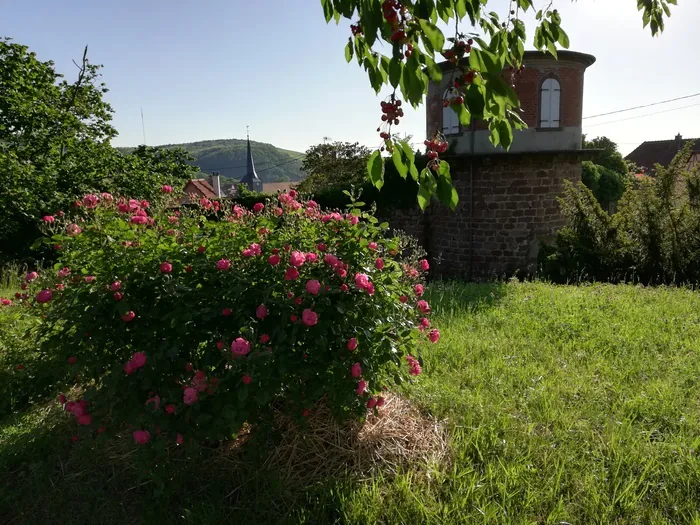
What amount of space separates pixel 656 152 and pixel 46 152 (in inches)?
1670

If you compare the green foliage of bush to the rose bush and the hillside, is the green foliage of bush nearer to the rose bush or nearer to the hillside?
the rose bush

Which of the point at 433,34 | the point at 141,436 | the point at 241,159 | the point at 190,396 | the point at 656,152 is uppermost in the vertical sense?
the point at 241,159

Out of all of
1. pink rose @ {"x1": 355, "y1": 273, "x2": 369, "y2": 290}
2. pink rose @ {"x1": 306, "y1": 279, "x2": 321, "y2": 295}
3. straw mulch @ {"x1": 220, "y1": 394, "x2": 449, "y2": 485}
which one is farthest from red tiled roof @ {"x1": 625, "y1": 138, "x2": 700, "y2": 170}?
pink rose @ {"x1": 306, "y1": 279, "x2": 321, "y2": 295}

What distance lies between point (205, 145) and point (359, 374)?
→ 170 meters

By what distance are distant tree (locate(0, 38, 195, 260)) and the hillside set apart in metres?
118

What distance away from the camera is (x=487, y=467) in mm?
2422

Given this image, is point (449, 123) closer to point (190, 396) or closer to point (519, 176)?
point (519, 176)

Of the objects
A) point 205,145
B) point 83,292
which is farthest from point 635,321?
point 205,145

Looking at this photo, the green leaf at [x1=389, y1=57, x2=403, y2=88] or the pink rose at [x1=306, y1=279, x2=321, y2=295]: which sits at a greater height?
the green leaf at [x1=389, y1=57, x2=403, y2=88]

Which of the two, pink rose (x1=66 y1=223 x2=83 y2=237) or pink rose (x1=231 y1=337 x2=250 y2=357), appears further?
pink rose (x1=66 y1=223 x2=83 y2=237)

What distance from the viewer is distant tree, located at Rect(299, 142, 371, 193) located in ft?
63.7

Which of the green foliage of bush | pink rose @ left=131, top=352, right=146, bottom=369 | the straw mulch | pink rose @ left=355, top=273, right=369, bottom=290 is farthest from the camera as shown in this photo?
the green foliage of bush

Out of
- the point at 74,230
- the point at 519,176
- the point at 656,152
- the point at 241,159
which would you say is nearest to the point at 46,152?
the point at 74,230

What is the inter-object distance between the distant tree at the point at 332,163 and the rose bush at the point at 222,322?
16.5 meters
